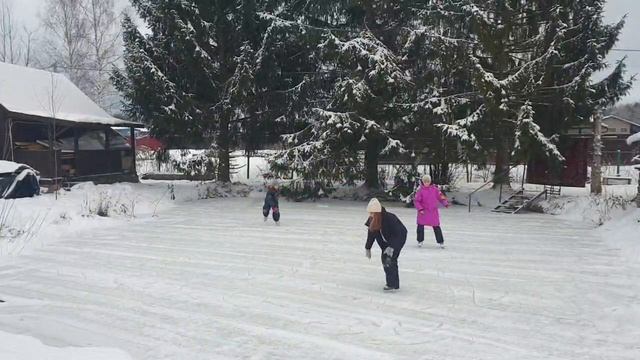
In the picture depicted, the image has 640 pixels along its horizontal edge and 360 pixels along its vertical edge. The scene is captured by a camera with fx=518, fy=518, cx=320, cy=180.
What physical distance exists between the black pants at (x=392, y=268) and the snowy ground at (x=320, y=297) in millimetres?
228

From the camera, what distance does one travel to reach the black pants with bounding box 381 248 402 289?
7.68 metres

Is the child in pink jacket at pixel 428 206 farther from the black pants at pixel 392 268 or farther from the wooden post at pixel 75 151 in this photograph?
the wooden post at pixel 75 151

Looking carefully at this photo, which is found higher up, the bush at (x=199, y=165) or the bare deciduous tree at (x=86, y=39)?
the bare deciduous tree at (x=86, y=39)

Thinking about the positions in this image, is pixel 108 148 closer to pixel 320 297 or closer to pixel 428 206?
pixel 428 206

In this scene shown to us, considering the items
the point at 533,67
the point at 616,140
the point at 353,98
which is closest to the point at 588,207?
the point at 533,67

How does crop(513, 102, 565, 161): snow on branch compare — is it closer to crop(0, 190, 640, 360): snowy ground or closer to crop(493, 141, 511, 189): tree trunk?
crop(493, 141, 511, 189): tree trunk

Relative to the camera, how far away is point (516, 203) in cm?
1841

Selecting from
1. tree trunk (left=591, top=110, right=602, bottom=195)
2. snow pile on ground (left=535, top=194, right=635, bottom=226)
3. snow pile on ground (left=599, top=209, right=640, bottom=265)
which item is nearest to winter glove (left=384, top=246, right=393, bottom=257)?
snow pile on ground (left=599, top=209, right=640, bottom=265)

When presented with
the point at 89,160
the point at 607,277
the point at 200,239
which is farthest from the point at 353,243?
the point at 89,160

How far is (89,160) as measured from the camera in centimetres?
2295

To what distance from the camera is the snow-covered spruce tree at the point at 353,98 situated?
19.1 metres

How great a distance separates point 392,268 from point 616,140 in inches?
1666

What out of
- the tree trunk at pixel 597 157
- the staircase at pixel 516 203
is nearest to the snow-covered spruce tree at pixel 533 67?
the tree trunk at pixel 597 157

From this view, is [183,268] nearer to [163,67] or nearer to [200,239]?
[200,239]
